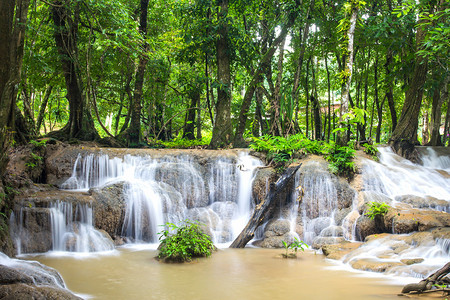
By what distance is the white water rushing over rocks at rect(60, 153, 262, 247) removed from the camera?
323 inches

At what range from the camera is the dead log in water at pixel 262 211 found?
760 cm

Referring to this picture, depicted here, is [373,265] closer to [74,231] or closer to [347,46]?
[74,231]

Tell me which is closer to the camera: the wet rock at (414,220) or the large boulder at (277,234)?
the wet rock at (414,220)

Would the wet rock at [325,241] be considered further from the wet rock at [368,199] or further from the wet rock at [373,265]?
the wet rock at [373,265]

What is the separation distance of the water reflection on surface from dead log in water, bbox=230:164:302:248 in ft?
3.20

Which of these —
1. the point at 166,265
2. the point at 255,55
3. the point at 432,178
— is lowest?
the point at 166,265

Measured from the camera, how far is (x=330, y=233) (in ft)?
26.0

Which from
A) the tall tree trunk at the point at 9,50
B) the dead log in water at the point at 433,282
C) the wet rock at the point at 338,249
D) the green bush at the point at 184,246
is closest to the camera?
the dead log in water at the point at 433,282

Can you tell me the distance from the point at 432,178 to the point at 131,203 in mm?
8116

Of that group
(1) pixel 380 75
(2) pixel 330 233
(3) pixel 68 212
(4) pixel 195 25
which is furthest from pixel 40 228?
(1) pixel 380 75

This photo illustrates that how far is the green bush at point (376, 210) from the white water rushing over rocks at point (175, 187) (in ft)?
10.00

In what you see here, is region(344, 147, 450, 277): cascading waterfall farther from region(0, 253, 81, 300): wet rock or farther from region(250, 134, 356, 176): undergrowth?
region(0, 253, 81, 300): wet rock

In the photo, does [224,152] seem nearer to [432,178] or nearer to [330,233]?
[330,233]

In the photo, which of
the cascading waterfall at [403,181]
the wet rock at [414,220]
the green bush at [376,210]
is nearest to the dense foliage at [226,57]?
the cascading waterfall at [403,181]
